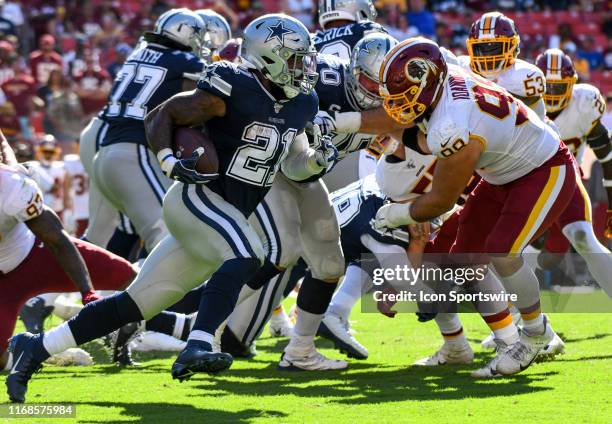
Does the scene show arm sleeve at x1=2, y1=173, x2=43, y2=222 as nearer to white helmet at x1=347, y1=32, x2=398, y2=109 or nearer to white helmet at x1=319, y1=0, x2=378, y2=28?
white helmet at x1=347, y1=32, x2=398, y2=109

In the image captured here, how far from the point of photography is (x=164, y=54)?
7547 mm

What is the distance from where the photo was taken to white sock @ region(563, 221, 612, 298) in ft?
23.1

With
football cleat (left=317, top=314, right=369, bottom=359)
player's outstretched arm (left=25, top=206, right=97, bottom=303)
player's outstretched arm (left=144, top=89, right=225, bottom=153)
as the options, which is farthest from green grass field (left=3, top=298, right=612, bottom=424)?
player's outstretched arm (left=144, top=89, right=225, bottom=153)

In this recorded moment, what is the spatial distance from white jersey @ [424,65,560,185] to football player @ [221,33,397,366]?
56 cm

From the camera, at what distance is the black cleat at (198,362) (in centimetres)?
493

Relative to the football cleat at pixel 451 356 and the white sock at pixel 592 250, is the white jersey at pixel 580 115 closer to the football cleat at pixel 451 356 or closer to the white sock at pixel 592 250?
the white sock at pixel 592 250

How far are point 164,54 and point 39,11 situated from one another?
10873 mm

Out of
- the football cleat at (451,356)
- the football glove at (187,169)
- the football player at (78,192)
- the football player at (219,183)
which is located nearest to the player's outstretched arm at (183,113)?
the football player at (219,183)

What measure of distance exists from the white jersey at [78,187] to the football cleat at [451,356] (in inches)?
279

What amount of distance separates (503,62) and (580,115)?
96 cm

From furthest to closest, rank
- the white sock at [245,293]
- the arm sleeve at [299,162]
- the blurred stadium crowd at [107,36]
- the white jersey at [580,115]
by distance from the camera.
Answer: the blurred stadium crowd at [107,36] < the white jersey at [580,115] < the white sock at [245,293] < the arm sleeve at [299,162]

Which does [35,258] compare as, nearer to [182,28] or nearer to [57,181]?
[182,28]

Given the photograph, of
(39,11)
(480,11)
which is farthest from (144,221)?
(480,11)

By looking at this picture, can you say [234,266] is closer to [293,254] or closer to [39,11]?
[293,254]
